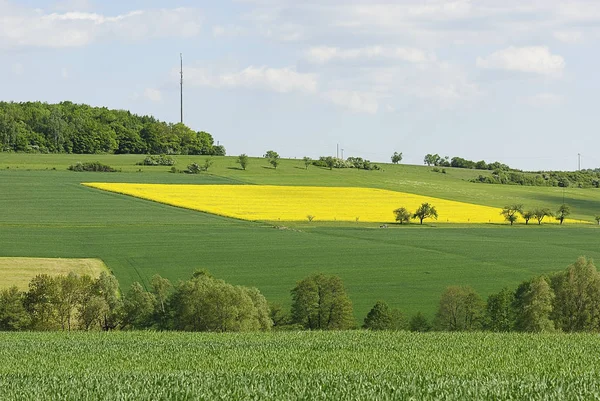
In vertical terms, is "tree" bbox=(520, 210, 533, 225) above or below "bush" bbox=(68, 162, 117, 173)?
below

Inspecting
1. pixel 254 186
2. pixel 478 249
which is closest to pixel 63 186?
pixel 254 186

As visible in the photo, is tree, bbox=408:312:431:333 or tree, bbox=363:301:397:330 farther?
tree, bbox=408:312:431:333

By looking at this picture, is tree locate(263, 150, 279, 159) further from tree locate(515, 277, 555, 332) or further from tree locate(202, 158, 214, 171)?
tree locate(515, 277, 555, 332)

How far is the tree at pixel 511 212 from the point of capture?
9481 cm

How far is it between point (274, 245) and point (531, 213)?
1559 inches

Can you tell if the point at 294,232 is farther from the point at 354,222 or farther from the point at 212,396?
the point at 212,396

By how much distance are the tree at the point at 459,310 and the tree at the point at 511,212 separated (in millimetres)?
45668

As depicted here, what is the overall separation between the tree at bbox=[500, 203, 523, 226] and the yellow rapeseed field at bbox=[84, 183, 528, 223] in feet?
3.22

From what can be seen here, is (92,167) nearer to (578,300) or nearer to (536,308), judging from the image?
(578,300)

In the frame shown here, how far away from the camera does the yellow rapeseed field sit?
297ft

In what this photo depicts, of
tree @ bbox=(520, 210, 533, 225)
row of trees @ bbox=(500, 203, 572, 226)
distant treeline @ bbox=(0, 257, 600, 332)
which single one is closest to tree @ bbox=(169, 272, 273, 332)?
distant treeline @ bbox=(0, 257, 600, 332)

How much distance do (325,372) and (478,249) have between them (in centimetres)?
5536

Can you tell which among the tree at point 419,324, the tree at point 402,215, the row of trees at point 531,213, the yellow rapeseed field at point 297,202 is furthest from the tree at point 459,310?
the row of trees at point 531,213

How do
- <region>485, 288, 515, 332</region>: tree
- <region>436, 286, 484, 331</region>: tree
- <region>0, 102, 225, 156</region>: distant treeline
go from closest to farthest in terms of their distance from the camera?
<region>436, 286, 484, 331</region>: tree
<region>485, 288, 515, 332</region>: tree
<region>0, 102, 225, 156</region>: distant treeline
